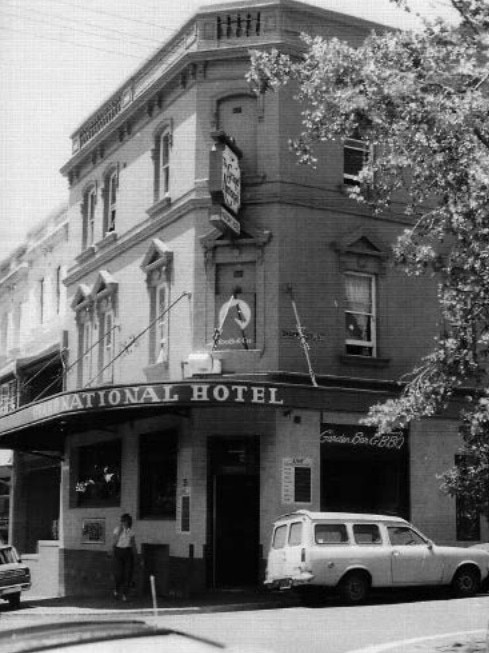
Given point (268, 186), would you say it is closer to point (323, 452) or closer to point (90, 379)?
point (323, 452)

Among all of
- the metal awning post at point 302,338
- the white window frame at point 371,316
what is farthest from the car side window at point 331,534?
the white window frame at point 371,316

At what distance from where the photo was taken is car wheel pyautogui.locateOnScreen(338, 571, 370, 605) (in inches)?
654

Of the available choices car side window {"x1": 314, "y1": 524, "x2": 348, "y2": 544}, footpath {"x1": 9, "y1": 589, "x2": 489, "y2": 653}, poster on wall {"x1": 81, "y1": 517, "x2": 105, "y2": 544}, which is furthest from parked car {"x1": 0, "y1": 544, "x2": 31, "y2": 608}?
car side window {"x1": 314, "y1": 524, "x2": 348, "y2": 544}

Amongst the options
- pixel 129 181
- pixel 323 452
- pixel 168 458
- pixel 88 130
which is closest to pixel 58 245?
pixel 88 130

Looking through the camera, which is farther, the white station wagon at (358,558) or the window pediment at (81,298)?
the window pediment at (81,298)

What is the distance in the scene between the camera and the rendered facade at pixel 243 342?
19469mm

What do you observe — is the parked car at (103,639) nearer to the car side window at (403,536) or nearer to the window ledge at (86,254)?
the car side window at (403,536)

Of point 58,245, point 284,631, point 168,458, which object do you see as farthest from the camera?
point 58,245

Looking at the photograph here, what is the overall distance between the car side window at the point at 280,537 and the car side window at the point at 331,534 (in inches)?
28.5

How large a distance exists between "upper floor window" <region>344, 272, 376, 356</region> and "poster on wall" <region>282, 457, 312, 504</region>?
2783 mm

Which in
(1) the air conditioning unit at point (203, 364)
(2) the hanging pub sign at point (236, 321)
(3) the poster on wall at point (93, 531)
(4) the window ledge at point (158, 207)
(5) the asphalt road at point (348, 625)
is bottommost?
(5) the asphalt road at point (348, 625)

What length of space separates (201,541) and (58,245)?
1423 centimetres

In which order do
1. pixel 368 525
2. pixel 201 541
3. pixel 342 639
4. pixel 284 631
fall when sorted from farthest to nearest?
pixel 201 541 → pixel 368 525 → pixel 284 631 → pixel 342 639

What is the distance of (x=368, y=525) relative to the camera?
17.3m
